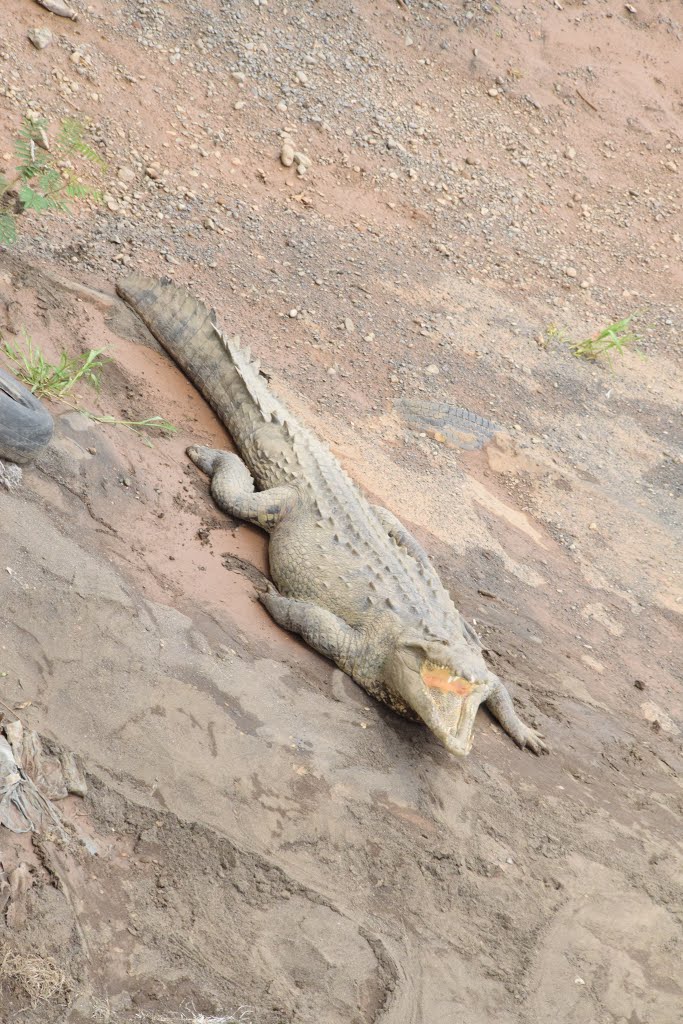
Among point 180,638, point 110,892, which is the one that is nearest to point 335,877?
point 110,892

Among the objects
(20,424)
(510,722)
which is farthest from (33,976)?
(510,722)

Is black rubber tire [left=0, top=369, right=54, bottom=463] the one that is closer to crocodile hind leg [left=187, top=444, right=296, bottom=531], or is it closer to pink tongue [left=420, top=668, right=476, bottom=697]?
crocodile hind leg [left=187, top=444, right=296, bottom=531]

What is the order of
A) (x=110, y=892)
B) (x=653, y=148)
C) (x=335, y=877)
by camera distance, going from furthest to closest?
(x=653, y=148)
(x=335, y=877)
(x=110, y=892)

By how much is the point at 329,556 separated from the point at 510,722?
4.48 feet

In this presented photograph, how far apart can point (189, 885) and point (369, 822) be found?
36.5 inches

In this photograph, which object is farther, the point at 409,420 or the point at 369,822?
the point at 409,420

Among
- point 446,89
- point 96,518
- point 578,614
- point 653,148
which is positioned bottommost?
point 96,518

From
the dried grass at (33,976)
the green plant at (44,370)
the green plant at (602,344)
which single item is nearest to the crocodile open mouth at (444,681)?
the dried grass at (33,976)

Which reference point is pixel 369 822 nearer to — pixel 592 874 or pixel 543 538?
pixel 592 874

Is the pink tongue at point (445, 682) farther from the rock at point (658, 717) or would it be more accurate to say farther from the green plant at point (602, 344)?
the green plant at point (602, 344)

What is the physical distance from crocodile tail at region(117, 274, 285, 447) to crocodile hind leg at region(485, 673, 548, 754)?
7.69ft

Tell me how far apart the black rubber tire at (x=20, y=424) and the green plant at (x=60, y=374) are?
0.53 meters

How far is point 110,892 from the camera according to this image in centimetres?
328

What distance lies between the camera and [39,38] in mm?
8539
